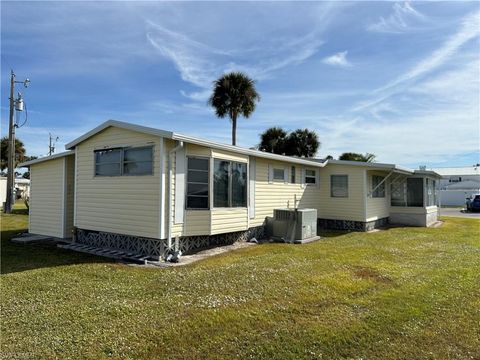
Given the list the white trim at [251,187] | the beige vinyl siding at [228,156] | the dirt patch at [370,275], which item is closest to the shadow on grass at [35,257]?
the beige vinyl siding at [228,156]

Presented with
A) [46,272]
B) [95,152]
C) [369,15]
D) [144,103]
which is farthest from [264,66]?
[46,272]

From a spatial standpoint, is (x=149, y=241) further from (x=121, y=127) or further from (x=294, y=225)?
(x=294, y=225)

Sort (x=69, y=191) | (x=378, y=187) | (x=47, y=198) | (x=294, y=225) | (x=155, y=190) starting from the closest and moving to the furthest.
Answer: (x=155, y=190) < (x=69, y=191) < (x=294, y=225) < (x=47, y=198) < (x=378, y=187)

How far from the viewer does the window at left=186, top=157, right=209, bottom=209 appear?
8.93 meters

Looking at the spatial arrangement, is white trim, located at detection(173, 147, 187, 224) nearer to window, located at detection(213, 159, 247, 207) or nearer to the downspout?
the downspout

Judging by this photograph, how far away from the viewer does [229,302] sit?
5.18m

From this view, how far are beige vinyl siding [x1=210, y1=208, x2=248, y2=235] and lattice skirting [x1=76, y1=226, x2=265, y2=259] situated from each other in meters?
0.54

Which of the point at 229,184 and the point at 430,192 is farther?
the point at 430,192

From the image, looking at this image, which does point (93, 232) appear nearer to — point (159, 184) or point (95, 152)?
point (95, 152)

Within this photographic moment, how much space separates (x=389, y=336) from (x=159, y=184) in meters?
5.93

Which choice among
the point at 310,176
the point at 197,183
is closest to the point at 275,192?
the point at 310,176

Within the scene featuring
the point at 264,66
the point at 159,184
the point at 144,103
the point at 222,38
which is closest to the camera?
the point at 159,184

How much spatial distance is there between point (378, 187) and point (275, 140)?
13880 millimetres

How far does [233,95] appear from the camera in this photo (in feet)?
75.7
